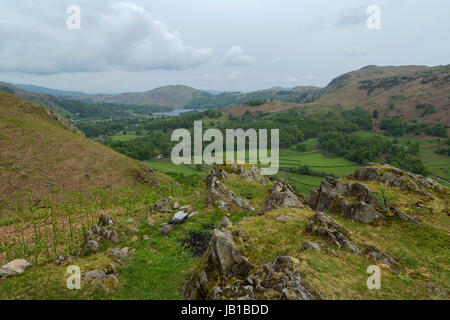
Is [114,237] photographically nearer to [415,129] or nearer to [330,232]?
[330,232]

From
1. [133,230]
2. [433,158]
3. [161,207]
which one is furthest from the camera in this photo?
[433,158]

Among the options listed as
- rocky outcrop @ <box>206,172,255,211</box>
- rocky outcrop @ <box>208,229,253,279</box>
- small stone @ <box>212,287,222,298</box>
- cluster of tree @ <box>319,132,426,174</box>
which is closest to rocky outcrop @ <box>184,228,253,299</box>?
rocky outcrop @ <box>208,229,253,279</box>

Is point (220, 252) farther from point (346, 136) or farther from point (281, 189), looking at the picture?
point (346, 136)

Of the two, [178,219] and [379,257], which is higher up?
[379,257]

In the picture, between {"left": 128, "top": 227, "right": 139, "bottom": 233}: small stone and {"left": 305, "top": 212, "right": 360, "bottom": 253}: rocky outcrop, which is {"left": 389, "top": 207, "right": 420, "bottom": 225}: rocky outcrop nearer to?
{"left": 305, "top": 212, "right": 360, "bottom": 253}: rocky outcrop

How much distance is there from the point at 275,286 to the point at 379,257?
8.97 m

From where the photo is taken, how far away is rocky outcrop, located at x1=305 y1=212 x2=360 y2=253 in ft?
53.2

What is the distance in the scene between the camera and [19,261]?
56.8ft

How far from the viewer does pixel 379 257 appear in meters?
15.3

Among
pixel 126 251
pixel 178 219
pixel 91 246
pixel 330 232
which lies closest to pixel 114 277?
pixel 126 251

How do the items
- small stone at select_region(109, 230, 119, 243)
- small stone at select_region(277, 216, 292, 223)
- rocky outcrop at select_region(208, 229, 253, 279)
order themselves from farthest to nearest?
small stone at select_region(109, 230, 119, 243) < small stone at select_region(277, 216, 292, 223) < rocky outcrop at select_region(208, 229, 253, 279)

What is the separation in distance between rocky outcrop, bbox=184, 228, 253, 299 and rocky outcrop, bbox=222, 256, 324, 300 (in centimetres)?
89

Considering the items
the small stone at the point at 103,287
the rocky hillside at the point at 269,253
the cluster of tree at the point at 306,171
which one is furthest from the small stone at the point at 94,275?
the cluster of tree at the point at 306,171
